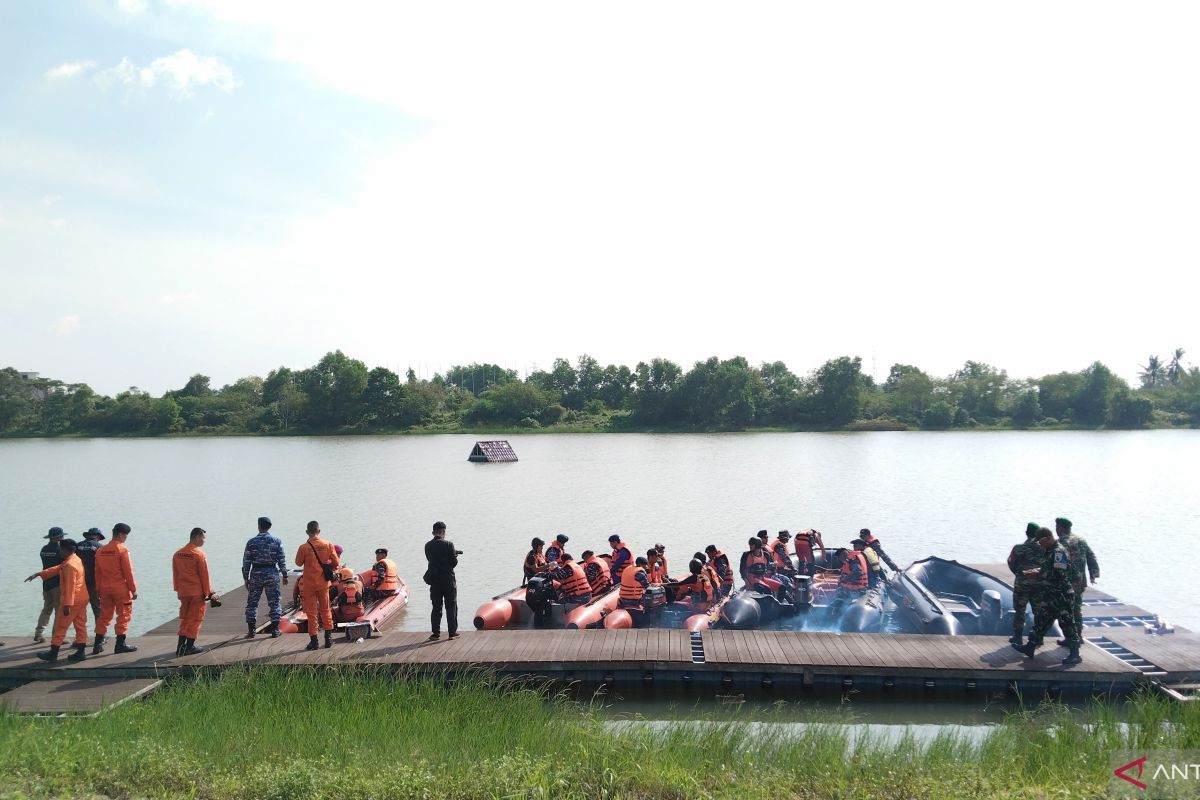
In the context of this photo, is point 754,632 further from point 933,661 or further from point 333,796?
point 333,796

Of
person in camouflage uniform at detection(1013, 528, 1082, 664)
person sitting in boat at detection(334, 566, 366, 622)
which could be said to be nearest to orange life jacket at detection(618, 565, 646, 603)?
person sitting in boat at detection(334, 566, 366, 622)

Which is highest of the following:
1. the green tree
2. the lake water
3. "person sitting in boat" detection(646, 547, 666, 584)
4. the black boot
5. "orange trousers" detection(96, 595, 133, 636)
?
the green tree

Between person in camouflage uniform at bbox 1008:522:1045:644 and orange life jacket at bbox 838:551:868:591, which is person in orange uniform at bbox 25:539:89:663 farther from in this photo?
orange life jacket at bbox 838:551:868:591

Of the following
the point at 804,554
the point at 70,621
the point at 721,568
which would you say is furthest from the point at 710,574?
the point at 70,621

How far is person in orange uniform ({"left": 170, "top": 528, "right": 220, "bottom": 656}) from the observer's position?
8609 millimetres

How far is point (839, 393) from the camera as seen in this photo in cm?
7512

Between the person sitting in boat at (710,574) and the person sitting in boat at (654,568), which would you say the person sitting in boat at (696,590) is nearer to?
the person sitting in boat at (710,574)

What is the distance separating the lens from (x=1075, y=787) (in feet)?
17.5

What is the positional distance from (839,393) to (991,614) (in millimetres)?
67097

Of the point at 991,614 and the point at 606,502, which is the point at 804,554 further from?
the point at 606,502

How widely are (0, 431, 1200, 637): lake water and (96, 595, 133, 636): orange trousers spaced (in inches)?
206

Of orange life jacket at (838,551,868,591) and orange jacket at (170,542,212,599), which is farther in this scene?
orange life jacket at (838,551,868,591)

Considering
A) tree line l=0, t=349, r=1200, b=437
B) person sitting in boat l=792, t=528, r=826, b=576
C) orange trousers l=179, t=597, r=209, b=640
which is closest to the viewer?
orange trousers l=179, t=597, r=209, b=640

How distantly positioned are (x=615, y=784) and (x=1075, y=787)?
10.4ft
